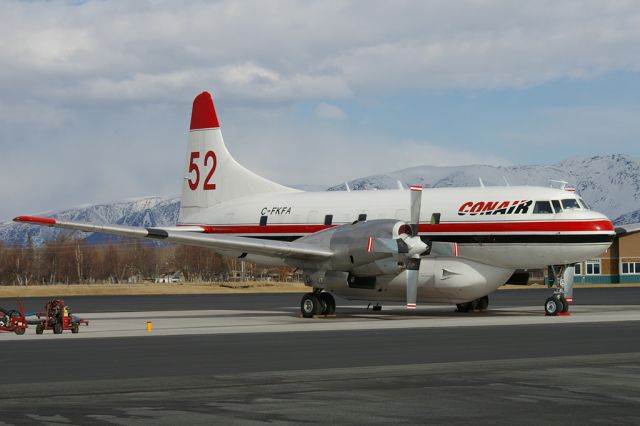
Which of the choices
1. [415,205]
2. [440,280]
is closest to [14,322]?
[415,205]

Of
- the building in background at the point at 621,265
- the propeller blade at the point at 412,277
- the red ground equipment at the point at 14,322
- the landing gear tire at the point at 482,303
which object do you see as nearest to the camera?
the red ground equipment at the point at 14,322

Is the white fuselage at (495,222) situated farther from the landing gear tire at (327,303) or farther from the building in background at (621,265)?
the building in background at (621,265)

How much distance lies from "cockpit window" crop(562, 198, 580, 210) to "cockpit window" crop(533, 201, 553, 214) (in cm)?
50

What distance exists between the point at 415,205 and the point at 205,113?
12873 mm

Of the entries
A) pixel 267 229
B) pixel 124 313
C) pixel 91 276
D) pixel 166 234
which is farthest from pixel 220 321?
pixel 91 276

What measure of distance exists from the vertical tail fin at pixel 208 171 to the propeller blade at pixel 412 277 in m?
10.4

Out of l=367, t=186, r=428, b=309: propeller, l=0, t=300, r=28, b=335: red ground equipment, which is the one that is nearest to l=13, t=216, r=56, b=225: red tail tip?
l=0, t=300, r=28, b=335: red ground equipment

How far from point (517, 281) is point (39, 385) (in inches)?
918

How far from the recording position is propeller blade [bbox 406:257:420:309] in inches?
1238

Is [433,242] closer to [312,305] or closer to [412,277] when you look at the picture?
[412,277]

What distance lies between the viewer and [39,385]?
1472 cm

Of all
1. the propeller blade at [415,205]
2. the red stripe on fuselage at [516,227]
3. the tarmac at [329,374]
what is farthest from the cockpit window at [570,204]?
the tarmac at [329,374]

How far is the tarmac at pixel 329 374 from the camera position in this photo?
1172 cm

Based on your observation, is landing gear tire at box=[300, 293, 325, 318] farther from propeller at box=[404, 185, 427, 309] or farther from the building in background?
the building in background
